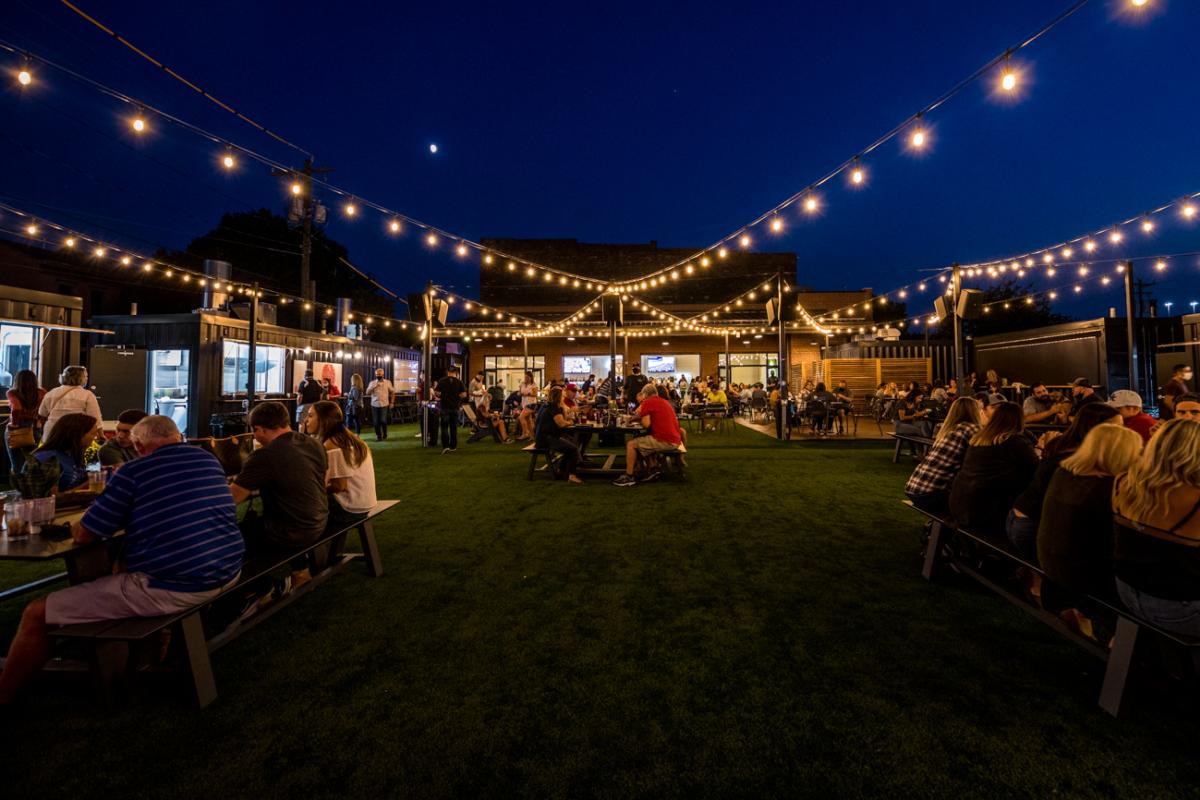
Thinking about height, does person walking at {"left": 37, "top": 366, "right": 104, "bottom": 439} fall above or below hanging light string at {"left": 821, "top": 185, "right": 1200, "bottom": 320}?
below

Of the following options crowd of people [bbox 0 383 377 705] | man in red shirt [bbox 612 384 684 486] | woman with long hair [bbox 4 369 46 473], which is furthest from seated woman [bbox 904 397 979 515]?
woman with long hair [bbox 4 369 46 473]

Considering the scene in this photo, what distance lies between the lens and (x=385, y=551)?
4.29m

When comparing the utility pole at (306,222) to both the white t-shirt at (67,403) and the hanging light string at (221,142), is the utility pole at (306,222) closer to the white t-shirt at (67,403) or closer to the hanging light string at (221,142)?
the hanging light string at (221,142)

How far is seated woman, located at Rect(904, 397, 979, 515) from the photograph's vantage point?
3.61 m

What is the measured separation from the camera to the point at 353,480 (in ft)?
11.8

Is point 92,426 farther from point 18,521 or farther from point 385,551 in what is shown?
point 385,551

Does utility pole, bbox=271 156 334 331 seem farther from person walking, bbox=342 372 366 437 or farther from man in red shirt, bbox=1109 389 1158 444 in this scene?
man in red shirt, bbox=1109 389 1158 444

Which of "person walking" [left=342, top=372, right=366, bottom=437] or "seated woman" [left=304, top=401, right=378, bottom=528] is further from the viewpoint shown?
"person walking" [left=342, top=372, right=366, bottom=437]

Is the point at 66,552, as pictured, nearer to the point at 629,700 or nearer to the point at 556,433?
the point at 629,700

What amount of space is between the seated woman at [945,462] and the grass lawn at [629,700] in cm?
52

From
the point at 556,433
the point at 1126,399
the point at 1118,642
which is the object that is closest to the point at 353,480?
the point at 556,433

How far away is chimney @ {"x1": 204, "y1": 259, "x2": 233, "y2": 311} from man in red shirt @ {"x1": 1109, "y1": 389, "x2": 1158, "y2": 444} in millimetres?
15085

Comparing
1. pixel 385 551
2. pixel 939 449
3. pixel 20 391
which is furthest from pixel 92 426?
pixel 939 449

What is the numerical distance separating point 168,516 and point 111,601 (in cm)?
38
